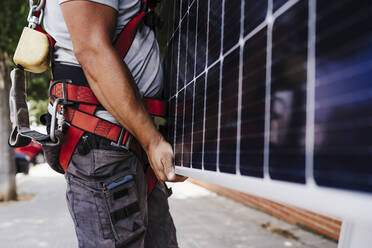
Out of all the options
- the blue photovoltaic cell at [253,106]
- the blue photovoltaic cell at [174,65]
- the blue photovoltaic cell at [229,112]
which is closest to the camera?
the blue photovoltaic cell at [253,106]

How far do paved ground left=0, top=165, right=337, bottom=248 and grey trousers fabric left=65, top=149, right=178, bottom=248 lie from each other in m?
3.02

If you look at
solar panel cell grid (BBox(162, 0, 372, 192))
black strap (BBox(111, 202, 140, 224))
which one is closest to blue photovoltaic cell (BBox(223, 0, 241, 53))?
solar panel cell grid (BBox(162, 0, 372, 192))

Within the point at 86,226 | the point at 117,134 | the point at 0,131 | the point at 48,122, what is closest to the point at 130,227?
the point at 86,226

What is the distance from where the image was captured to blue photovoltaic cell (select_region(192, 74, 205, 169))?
3.55ft

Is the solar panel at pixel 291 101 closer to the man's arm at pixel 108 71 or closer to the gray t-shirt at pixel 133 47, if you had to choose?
the man's arm at pixel 108 71

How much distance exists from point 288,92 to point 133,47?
1.00 metres

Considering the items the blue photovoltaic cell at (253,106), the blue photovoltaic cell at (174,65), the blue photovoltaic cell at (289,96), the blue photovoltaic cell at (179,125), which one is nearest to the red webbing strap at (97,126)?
the blue photovoltaic cell at (179,125)

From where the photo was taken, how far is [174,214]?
577 cm

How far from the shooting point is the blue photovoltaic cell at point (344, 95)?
1.38 ft

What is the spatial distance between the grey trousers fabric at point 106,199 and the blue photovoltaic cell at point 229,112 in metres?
0.62

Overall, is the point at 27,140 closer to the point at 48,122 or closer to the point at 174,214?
the point at 48,122

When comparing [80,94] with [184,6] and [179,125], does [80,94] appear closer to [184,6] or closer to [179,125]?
[179,125]

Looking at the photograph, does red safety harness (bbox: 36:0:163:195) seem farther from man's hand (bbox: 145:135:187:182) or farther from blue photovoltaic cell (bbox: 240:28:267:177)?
blue photovoltaic cell (bbox: 240:28:267:177)

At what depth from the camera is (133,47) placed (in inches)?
56.4
